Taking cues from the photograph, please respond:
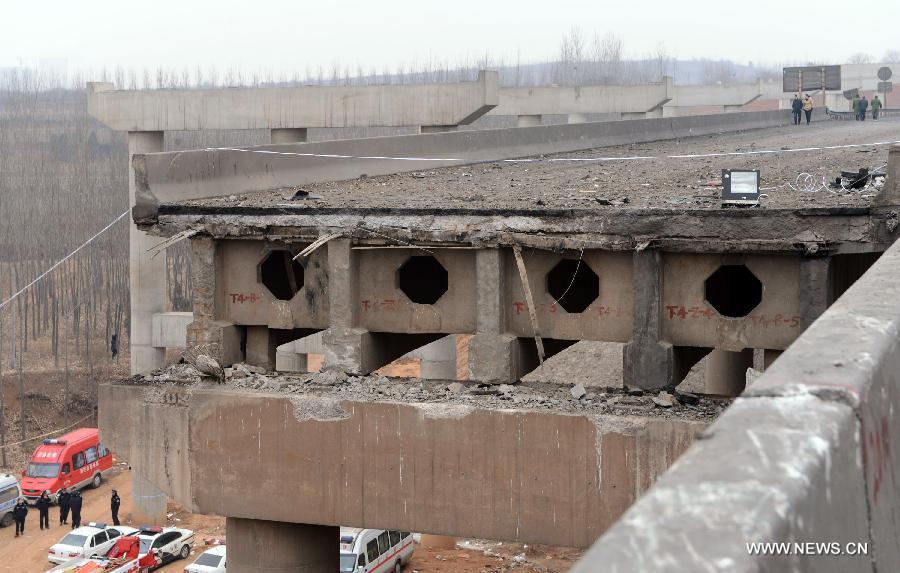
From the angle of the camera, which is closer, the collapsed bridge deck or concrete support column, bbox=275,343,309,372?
the collapsed bridge deck

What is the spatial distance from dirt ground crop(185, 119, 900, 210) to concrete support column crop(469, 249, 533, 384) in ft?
1.97

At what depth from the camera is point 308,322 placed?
1348 cm

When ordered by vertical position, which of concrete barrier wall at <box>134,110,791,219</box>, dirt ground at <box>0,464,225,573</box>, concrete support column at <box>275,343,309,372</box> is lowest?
dirt ground at <box>0,464,225,573</box>

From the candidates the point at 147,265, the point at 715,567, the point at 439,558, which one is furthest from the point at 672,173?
the point at 147,265

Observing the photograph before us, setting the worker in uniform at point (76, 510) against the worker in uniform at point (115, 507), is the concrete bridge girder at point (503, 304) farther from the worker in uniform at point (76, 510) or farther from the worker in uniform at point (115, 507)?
the worker in uniform at point (115, 507)

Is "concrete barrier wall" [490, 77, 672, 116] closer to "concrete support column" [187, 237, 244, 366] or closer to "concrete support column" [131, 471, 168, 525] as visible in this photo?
"concrete support column" [131, 471, 168, 525]

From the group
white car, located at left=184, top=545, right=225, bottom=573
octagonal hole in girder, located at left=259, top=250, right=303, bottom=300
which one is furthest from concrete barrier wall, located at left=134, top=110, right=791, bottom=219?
white car, located at left=184, top=545, right=225, bottom=573

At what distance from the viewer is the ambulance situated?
4006 cm

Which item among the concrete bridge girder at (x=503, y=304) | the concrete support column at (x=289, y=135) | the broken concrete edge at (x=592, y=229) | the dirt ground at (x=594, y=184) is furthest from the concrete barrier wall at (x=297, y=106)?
the broken concrete edge at (x=592, y=229)

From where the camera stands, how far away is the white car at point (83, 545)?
106ft

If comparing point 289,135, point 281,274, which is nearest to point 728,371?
point 289,135

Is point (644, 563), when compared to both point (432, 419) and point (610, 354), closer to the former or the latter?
point (432, 419)

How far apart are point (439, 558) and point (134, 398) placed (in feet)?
66.6

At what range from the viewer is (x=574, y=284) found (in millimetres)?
14352
